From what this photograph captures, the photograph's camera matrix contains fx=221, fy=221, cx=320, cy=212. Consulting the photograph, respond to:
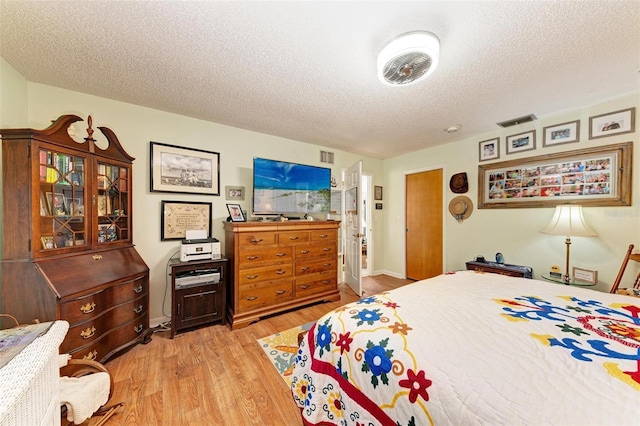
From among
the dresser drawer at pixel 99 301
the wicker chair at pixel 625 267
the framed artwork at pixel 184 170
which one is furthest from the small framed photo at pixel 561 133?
the dresser drawer at pixel 99 301

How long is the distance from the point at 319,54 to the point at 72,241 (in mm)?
2391

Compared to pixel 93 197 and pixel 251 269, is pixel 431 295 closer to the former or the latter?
pixel 251 269

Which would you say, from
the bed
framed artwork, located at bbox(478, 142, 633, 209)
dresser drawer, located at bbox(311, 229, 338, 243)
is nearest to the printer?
Answer: dresser drawer, located at bbox(311, 229, 338, 243)

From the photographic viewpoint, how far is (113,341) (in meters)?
1.86

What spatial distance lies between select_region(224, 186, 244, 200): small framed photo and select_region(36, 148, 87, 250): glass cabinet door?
1337 millimetres

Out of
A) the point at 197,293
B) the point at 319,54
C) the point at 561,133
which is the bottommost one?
the point at 197,293

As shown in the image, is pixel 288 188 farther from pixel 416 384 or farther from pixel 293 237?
pixel 416 384

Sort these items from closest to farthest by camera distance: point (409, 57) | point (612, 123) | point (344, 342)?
point (344, 342)
point (409, 57)
point (612, 123)

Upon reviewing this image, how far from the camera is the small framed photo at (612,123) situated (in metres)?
2.18

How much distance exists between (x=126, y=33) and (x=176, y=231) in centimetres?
186

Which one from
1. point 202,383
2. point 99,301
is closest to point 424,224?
point 202,383

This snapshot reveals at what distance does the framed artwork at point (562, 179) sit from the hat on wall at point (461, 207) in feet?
0.51

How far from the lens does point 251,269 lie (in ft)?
8.32

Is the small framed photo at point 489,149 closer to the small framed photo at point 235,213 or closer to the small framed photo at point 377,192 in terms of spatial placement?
the small framed photo at point 377,192
